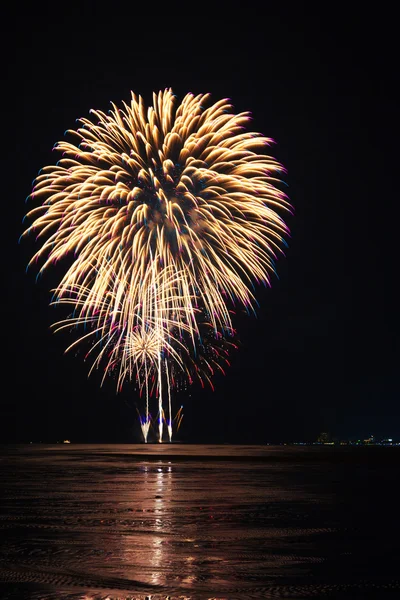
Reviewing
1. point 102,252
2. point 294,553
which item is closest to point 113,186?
point 102,252

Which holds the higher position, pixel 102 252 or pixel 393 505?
pixel 102 252

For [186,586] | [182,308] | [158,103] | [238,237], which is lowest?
[186,586]

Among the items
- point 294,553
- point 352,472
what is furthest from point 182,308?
point 294,553

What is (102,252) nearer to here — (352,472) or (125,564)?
(352,472)

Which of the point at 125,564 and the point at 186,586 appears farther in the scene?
the point at 125,564

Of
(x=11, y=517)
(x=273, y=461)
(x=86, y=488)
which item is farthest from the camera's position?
Result: (x=273, y=461)

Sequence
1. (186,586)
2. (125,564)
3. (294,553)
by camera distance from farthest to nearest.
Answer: (294,553) → (125,564) → (186,586)
